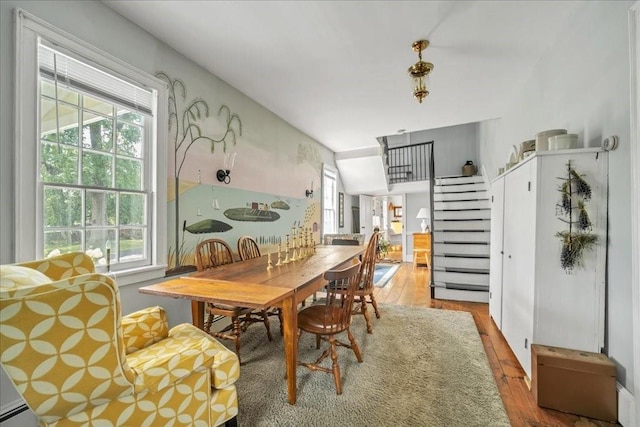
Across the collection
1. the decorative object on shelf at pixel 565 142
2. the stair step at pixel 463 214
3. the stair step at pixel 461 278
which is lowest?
the stair step at pixel 461 278

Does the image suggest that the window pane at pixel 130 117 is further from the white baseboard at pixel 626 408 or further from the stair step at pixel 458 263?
the stair step at pixel 458 263

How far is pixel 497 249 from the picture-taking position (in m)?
2.93

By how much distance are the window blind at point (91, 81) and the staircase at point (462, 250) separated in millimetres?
4192

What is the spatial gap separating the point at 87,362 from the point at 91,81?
195 centimetres

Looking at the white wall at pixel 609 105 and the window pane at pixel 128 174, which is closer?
the white wall at pixel 609 105

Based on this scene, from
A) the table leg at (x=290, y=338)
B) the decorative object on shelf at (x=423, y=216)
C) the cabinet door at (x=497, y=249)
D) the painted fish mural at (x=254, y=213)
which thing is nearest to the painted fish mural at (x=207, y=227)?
the painted fish mural at (x=254, y=213)

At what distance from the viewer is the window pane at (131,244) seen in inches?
84.8

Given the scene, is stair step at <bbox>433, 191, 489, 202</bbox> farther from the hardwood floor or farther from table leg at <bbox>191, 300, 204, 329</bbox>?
table leg at <bbox>191, 300, 204, 329</bbox>

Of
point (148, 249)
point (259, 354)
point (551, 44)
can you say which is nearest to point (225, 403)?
point (259, 354)

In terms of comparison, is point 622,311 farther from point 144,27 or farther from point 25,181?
point 144,27

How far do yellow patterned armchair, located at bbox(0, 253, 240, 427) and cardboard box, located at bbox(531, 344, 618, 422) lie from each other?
6.51ft

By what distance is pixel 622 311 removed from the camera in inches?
63.2

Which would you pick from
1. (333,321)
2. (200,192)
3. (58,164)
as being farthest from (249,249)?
(58,164)

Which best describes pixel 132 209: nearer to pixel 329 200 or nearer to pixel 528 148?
pixel 528 148
